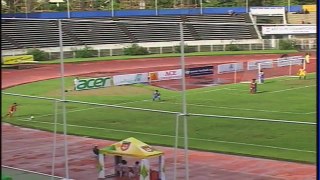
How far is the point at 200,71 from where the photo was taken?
33.6 meters

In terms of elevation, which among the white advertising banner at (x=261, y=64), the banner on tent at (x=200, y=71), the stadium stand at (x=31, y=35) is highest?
the stadium stand at (x=31, y=35)

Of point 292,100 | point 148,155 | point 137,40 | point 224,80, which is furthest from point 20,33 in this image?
point 148,155

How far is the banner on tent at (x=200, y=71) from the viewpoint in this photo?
31.9 metres

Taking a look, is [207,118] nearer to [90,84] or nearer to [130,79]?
[90,84]

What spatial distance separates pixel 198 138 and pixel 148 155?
21.4 ft

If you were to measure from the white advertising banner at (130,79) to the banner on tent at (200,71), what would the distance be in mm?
2150

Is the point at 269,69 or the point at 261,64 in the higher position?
the point at 261,64

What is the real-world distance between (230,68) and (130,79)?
19.8 feet

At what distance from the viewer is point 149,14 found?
59531mm

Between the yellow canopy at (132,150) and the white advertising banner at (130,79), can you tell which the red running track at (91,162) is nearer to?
the yellow canopy at (132,150)

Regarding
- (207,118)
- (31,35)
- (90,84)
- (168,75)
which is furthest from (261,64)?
(207,118)

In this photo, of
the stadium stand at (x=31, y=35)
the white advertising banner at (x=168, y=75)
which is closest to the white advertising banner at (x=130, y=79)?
the white advertising banner at (x=168, y=75)

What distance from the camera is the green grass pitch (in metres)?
15.1

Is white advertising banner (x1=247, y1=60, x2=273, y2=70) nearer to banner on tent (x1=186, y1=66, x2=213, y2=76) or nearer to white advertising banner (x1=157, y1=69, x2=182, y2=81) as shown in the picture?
banner on tent (x1=186, y1=66, x2=213, y2=76)
